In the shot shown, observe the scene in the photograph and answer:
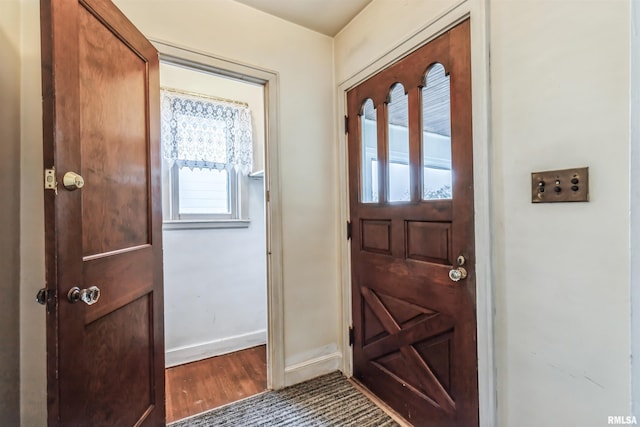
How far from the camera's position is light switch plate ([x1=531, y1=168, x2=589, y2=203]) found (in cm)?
98

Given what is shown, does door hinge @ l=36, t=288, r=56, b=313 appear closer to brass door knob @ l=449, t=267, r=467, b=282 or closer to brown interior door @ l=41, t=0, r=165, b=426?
brown interior door @ l=41, t=0, r=165, b=426

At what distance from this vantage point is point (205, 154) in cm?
241

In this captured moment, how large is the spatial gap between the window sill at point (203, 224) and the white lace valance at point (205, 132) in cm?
46

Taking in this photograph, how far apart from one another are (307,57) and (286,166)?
82 centimetres

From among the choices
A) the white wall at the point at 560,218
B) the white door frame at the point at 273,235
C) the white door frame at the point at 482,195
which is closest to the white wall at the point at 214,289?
the white door frame at the point at 273,235

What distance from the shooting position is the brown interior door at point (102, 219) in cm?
93

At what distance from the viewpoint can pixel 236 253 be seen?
264cm

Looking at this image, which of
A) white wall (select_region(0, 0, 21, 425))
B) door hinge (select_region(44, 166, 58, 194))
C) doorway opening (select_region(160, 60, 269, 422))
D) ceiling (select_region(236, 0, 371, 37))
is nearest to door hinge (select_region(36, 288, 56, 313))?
door hinge (select_region(44, 166, 58, 194))

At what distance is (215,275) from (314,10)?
84.8 inches

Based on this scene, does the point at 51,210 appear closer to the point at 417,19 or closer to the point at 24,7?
the point at 24,7

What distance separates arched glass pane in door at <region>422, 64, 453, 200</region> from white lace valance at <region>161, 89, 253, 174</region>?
5.20ft

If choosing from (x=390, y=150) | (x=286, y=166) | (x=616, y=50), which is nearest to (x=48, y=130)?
(x=286, y=166)

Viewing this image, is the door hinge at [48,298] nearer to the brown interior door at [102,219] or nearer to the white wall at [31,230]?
the brown interior door at [102,219]

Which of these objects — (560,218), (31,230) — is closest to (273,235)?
(31,230)
